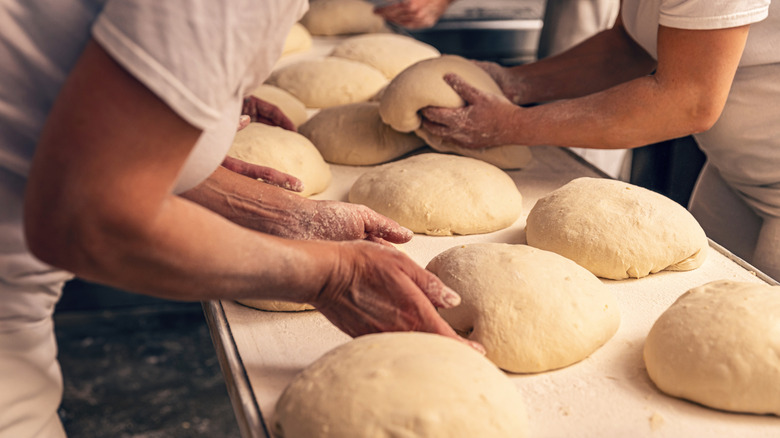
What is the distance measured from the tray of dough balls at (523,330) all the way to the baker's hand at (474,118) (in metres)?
0.04

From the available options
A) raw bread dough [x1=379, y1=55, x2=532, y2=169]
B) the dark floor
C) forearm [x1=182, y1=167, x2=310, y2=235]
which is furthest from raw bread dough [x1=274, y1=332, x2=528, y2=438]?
the dark floor

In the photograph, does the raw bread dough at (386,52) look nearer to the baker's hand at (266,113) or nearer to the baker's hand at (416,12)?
the baker's hand at (416,12)

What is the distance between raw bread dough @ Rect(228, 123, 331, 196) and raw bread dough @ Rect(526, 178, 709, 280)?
66 cm

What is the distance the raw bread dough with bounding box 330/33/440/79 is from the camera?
284 cm

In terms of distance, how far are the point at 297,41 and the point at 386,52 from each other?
530 millimetres

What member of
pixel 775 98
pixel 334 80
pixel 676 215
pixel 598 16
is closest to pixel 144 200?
pixel 676 215

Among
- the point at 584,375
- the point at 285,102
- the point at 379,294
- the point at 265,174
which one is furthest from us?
the point at 285,102

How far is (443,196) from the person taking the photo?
5.70 ft

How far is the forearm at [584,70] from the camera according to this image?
7.22 ft

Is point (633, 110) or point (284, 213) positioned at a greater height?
point (633, 110)

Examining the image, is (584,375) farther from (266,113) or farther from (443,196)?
(266,113)

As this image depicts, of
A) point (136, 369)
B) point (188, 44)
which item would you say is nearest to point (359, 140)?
point (188, 44)

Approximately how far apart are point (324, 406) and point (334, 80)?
182 centimetres

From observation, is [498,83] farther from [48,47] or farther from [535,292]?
[48,47]
